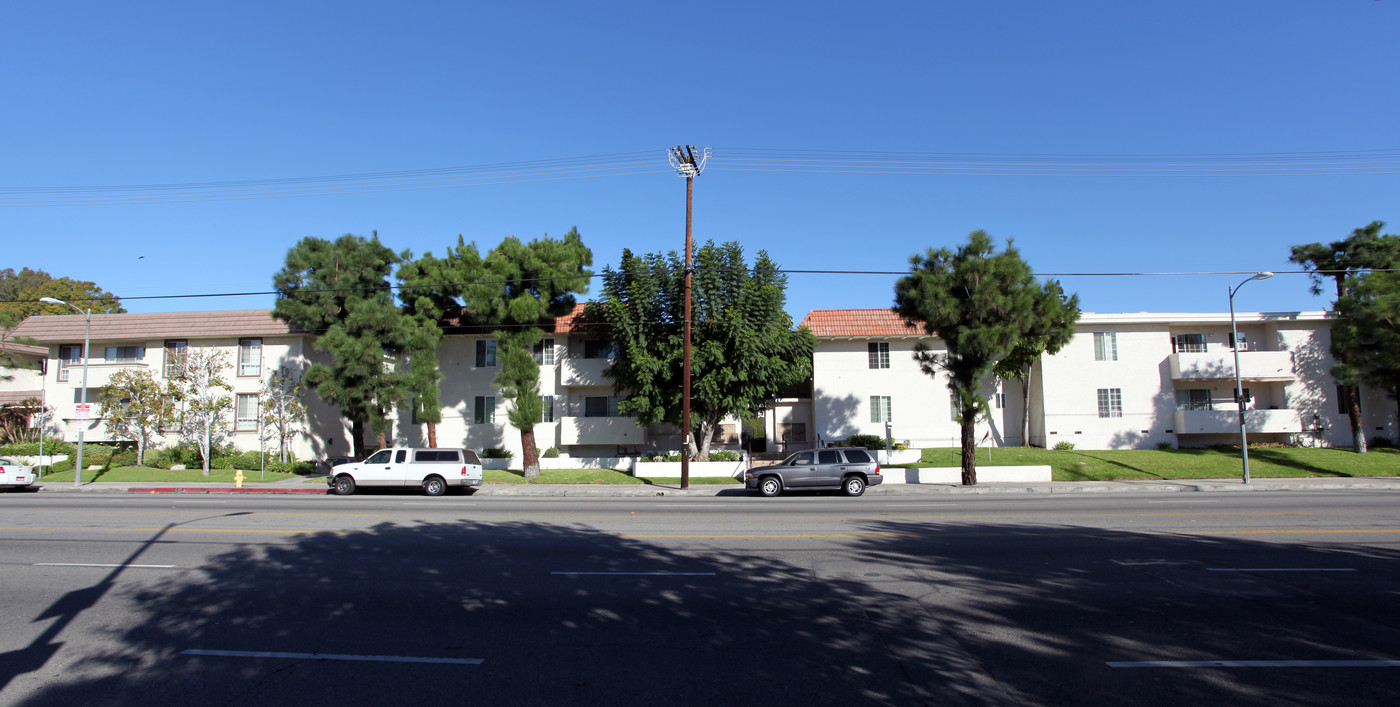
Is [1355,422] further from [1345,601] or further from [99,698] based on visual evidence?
[99,698]

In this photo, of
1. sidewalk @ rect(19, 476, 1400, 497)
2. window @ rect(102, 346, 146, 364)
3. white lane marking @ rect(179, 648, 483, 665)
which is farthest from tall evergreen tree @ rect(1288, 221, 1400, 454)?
window @ rect(102, 346, 146, 364)

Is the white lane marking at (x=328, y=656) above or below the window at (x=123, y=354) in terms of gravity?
below

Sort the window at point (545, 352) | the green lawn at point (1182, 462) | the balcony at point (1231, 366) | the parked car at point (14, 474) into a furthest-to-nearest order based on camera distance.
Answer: the window at point (545, 352), the balcony at point (1231, 366), the green lawn at point (1182, 462), the parked car at point (14, 474)

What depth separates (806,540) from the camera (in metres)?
12.6

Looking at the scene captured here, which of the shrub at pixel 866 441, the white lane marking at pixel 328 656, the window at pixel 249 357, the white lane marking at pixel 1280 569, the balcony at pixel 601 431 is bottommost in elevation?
the white lane marking at pixel 1280 569

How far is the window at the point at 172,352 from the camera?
120 ft

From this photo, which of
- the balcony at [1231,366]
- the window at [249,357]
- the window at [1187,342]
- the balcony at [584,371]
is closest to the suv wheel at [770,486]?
the balcony at [584,371]

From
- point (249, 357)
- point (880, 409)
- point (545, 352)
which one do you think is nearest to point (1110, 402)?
point (880, 409)

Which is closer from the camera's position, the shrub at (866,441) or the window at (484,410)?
the shrub at (866,441)

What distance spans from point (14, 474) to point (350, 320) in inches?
488

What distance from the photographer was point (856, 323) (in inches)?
1528

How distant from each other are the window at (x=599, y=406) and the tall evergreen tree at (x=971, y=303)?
1675 cm

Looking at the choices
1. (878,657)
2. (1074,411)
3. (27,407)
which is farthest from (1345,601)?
(27,407)

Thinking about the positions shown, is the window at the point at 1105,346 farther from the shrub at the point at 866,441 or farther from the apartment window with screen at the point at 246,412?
the apartment window with screen at the point at 246,412
